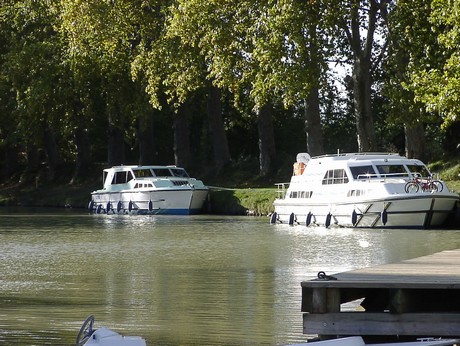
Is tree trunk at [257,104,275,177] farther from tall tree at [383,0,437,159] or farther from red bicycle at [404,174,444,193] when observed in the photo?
red bicycle at [404,174,444,193]

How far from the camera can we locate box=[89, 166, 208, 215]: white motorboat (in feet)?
168

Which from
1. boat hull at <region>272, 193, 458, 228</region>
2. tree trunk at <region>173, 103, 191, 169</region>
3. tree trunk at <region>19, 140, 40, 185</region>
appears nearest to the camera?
boat hull at <region>272, 193, 458, 228</region>

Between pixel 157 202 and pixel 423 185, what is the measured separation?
17.0 m

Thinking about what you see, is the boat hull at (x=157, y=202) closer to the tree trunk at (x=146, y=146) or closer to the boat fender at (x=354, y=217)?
the tree trunk at (x=146, y=146)

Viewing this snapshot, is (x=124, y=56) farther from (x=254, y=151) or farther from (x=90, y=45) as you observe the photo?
(x=254, y=151)

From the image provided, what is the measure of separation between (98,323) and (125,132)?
157 feet

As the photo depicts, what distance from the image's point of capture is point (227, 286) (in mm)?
20859

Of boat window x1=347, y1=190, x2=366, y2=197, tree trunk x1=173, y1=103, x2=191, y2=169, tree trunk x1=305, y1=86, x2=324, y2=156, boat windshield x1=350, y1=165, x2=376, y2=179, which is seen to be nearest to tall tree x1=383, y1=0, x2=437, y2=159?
boat windshield x1=350, y1=165, x2=376, y2=179

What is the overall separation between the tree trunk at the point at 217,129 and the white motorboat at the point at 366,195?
13344mm

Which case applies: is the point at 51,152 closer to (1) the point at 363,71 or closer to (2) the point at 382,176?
(1) the point at 363,71

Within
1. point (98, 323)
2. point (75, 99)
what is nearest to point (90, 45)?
point (75, 99)

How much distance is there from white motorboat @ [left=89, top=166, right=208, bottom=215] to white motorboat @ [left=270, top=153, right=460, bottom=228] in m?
7.90

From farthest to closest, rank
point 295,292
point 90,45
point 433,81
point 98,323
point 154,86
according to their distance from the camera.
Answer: point 90,45 → point 154,86 → point 433,81 → point 295,292 → point 98,323

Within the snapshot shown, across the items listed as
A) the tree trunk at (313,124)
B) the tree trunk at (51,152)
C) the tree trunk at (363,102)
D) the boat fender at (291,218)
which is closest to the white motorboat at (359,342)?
the boat fender at (291,218)
